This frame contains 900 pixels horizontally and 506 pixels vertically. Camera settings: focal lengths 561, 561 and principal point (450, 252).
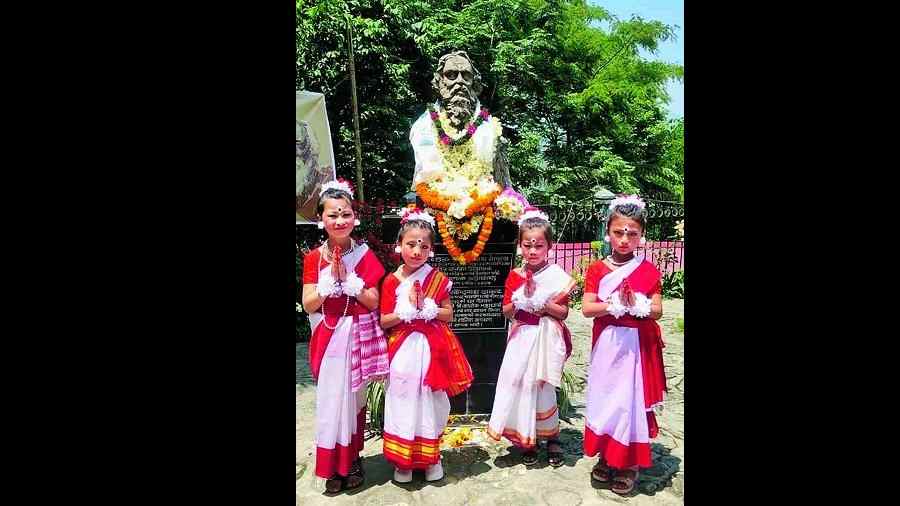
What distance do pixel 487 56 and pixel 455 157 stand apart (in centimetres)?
1217

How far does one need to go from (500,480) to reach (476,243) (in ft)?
6.71

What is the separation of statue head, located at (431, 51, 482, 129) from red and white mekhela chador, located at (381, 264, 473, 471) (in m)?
2.08

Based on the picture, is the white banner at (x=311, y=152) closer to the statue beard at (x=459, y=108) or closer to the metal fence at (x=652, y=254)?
the statue beard at (x=459, y=108)

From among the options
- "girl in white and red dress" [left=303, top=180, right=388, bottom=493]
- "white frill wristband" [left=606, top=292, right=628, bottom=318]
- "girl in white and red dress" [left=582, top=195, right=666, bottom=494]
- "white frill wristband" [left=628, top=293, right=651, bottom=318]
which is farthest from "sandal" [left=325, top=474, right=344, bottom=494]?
"white frill wristband" [left=628, top=293, right=651, bottom=318]

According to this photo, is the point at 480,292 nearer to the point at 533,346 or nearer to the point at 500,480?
the point at 533,346

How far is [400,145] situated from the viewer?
1406cm

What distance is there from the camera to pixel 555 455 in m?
4.43

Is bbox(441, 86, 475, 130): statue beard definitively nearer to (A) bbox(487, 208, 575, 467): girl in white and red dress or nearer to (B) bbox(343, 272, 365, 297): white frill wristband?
(A) bbox(487, 208, 575, 467): girl in white and red dress

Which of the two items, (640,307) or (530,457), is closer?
(640,307)

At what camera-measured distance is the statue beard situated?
5535mm

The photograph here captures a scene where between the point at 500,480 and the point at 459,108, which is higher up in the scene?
the point at 459,108

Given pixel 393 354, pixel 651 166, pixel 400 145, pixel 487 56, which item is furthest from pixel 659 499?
pixel 651 166

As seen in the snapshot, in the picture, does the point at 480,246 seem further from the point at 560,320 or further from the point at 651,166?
the point at 651,166

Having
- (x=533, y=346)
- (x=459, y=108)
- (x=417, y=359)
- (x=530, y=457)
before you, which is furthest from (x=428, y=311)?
(x=459, y=108)
